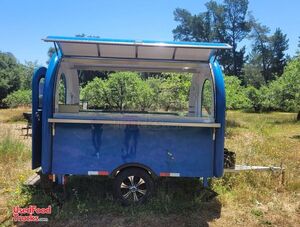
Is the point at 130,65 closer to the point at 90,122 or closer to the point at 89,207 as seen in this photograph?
the point at 90,122

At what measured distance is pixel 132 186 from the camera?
6.49 meters

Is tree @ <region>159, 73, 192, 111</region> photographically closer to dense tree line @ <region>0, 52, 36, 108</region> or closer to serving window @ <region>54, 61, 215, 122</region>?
serving window @ <region>54, 61, 215, 122</region>

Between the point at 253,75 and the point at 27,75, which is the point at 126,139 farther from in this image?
the point at 253,75

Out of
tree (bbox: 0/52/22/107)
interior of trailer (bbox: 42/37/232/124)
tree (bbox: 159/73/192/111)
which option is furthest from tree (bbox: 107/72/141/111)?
tree (bbox: 0/52/22/107)

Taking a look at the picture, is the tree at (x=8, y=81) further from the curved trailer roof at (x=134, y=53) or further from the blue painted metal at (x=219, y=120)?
the blue painted metal at (x=219, y=120)

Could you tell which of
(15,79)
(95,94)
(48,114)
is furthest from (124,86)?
(15,79)

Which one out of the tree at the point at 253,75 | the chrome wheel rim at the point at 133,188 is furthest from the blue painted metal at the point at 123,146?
the tree at the point at 253,75

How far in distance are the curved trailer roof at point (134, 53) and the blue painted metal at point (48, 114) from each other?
52cm

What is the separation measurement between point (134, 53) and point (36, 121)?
2056 mm

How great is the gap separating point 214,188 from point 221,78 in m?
2.31

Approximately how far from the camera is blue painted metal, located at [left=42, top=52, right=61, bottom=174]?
20.2ft

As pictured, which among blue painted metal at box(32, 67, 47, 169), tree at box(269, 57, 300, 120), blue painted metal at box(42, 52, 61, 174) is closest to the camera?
blue painted metal at box(42, 52, 61, 174)

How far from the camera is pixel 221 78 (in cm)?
646

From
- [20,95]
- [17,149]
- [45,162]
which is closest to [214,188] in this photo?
[45,162]
